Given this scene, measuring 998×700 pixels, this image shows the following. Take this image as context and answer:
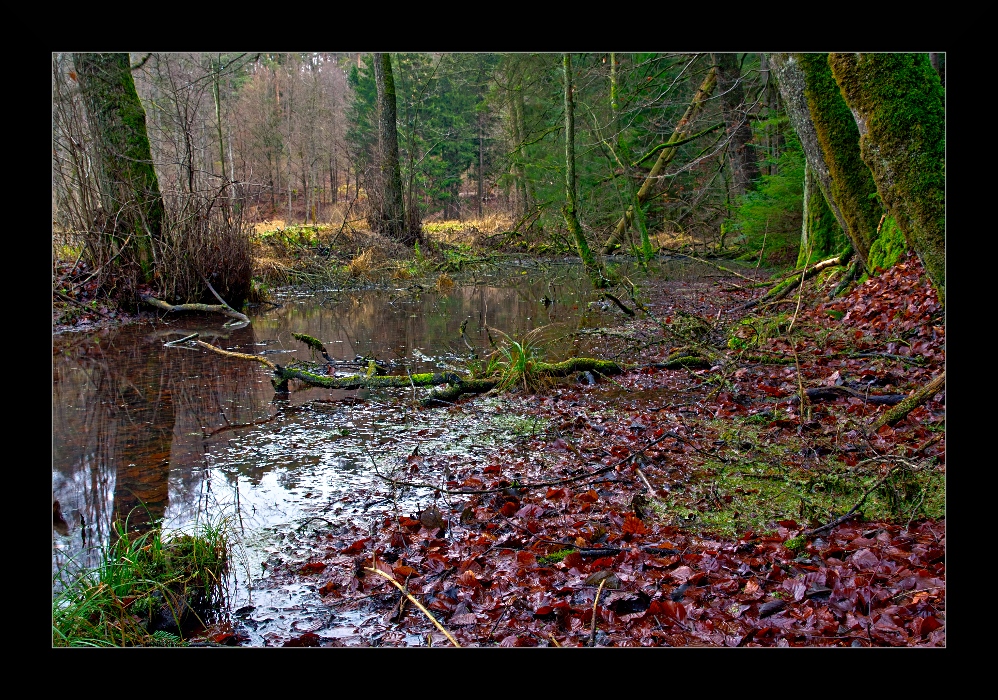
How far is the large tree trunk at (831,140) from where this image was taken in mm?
8375

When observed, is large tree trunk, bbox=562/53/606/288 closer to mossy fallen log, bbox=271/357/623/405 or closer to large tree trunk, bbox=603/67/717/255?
large tree trunk, bbox=603/67/717/255

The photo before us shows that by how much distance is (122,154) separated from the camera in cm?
1112

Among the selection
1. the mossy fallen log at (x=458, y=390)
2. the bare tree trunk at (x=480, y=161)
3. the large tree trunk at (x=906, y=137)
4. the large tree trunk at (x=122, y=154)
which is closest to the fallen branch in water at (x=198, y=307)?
the large tree trunk at (x=122, y=154)

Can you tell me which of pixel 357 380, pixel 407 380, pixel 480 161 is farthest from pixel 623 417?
pixel 480 161

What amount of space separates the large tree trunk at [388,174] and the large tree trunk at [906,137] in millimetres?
16088

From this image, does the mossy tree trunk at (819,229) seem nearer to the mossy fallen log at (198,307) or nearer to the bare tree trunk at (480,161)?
the mossy fallen log at (198,307)

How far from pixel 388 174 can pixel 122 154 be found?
9388mm

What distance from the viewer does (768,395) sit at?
6.17 m

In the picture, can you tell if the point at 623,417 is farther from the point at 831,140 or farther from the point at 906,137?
the point at 831,140
